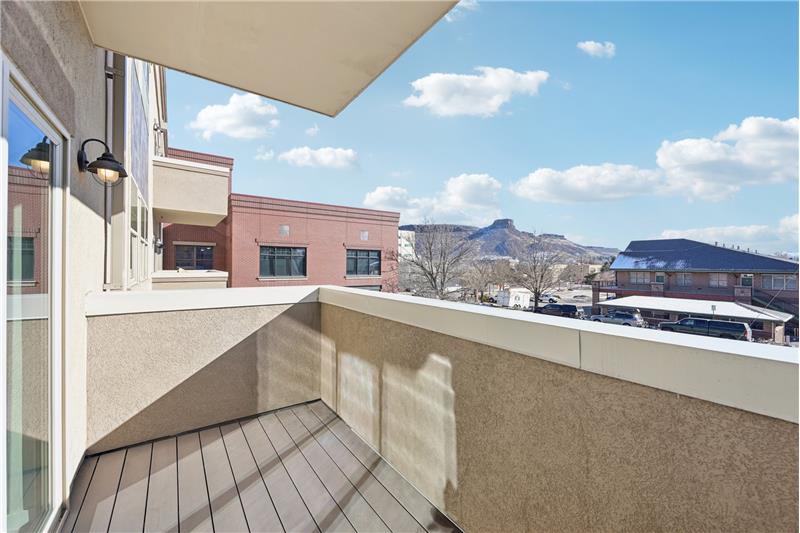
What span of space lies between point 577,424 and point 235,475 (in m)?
2.10

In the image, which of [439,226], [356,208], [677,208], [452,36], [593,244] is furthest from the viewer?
[677,208]

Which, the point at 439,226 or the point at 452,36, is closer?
the point at 452,36

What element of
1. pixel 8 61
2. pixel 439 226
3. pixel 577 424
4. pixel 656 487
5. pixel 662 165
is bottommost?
pixel 656 487

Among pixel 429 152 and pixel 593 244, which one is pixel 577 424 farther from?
pixel 429 152

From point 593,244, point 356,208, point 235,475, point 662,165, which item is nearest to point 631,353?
point 235,475

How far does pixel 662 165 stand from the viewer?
119 feet

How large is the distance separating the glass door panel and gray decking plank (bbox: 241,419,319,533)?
105 centimetres

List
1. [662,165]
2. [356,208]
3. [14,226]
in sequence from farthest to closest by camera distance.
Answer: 1. [662,165]
2. [356,208]
3. [14,226]

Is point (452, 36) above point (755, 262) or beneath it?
above

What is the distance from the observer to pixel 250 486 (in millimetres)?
2264

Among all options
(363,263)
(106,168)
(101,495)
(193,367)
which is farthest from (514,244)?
(101,495)

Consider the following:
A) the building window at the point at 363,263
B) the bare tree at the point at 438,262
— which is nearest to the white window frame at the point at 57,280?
the building window at the point at 363,263

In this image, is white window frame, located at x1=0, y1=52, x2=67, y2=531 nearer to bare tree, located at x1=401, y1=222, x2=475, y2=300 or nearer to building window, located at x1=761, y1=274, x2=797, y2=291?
building window, located at x1=761, y1=274, x2=797, y2=291

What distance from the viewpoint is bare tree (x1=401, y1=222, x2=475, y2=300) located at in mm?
24016
